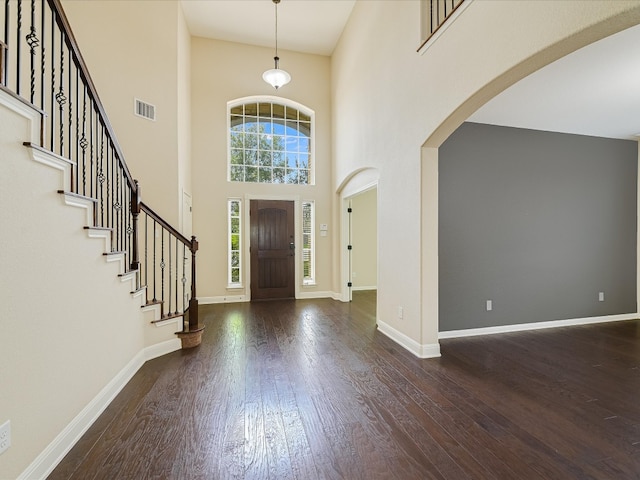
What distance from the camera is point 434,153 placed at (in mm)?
3115

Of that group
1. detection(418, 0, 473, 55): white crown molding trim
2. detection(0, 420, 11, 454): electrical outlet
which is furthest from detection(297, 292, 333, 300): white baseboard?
detection(0, 420, 11, 454): electrical outlet

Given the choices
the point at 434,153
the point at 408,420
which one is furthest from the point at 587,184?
the point at 408,420

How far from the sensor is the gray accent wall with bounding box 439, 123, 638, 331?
3.81 metres

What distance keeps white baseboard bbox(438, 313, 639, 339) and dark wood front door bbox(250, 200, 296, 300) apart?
3.37 meters

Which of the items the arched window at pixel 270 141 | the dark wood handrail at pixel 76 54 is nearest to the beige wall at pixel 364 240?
the arched window at pixel 270 141

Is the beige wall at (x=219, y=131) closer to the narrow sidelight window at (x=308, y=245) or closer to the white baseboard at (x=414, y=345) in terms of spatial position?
the narrow sidelight window at (x=308, y=245)

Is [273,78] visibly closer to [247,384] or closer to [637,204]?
[247,384]

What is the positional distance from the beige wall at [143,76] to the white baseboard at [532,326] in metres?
4.27

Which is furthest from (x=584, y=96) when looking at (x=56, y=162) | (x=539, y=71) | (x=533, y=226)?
(x=56, y=162)

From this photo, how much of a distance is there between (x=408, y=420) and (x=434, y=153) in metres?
2.51

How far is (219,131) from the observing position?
5863mm

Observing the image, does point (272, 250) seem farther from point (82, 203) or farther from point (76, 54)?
point (76, 54)

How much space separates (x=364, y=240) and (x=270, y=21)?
4.83 meters

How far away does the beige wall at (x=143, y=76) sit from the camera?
394 centimetres
